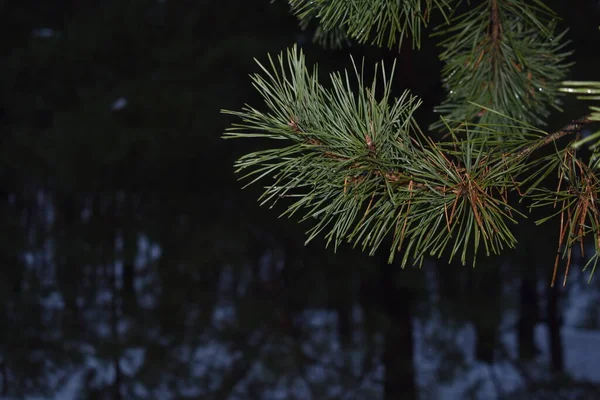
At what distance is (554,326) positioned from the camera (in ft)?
12.5

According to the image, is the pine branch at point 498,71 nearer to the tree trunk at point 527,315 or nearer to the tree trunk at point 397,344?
the tree trunk at point 397,344

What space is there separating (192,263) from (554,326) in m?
2.11

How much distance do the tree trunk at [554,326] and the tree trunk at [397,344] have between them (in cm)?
105

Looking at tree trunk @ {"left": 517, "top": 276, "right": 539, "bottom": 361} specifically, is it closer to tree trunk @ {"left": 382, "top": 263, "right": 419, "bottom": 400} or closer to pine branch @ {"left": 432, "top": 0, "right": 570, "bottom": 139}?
tree trunk @ {"left": 382, "top": 263, "right": 419, "bottom": 400}

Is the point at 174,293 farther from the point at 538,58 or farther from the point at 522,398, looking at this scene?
the point at 538,58

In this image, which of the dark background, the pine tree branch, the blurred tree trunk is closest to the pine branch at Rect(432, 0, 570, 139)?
the pine tree branch

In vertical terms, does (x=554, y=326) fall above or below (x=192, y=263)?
below

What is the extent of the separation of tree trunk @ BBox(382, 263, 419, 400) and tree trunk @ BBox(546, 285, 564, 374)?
105 centimetres

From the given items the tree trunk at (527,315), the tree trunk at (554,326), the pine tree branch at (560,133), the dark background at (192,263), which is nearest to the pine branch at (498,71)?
the pine tree branch at (560,133)

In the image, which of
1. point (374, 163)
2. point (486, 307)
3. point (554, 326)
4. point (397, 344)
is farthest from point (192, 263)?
point (374, 163)

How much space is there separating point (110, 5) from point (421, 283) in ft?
5.57

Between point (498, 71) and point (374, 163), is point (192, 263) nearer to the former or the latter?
point (498, 71)

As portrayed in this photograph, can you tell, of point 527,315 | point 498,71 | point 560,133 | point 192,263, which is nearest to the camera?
point 560,133

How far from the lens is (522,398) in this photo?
320 centimetres
